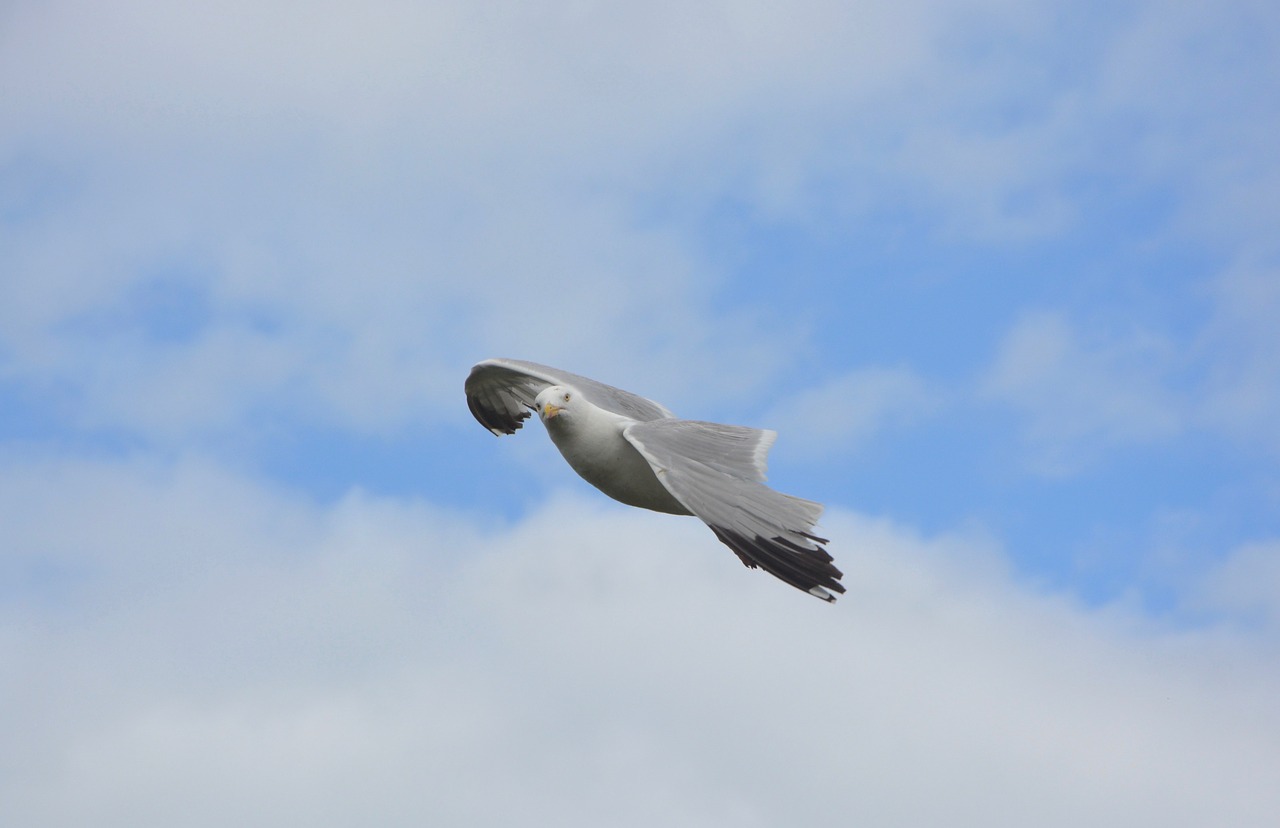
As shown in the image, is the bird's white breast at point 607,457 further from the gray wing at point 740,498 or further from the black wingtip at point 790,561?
the black wingtip at point 790,561

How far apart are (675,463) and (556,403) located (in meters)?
1.96

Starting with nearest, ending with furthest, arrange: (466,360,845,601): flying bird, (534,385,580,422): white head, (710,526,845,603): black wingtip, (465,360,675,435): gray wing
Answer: (710,526,845,603): black wingtip
(466,360,845,601): flying bird
(534,385,580,422): white head
(465,360,675,435): gray wing

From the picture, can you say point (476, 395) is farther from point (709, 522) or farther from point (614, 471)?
point (709, 522)

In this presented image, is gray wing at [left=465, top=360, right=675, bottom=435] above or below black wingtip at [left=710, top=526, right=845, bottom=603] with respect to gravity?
above

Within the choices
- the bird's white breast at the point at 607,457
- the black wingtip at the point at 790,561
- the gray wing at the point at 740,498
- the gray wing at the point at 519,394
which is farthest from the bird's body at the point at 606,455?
the black wingtip at the point at 790,561

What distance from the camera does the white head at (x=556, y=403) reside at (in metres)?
13.3

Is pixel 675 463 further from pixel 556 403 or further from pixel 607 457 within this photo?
pixel 556 403

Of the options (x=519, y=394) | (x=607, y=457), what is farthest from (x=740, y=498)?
(x=519, y=394)

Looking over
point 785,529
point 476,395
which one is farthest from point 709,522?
point 476,395

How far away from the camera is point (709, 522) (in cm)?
1091

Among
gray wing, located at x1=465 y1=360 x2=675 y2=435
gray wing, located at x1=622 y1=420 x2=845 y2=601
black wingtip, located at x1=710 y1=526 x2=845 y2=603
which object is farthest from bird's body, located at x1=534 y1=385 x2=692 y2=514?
black wingtip, located at x1=710 y1=526 x2=845 y2=603

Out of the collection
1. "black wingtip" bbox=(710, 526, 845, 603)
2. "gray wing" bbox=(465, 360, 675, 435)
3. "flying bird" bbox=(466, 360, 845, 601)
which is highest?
"gray wing" bbox=(465, 360, 675, 435)

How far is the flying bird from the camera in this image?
10.6m

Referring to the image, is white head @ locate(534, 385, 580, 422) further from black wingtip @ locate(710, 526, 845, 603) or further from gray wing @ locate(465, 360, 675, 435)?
black wingtip @ locate(710, 526, 845, 603)
